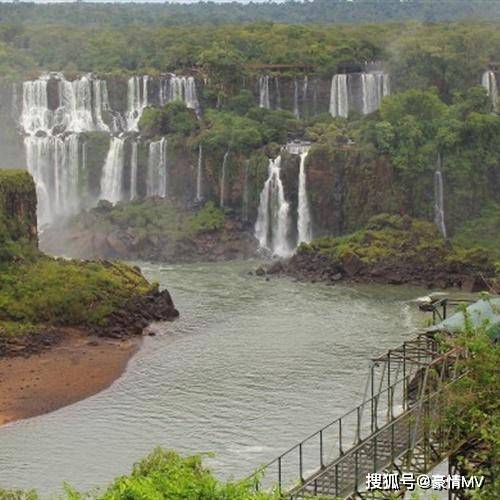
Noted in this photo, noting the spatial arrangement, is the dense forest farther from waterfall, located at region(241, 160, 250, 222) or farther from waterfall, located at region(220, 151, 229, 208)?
waterfall, located at region(241, 160, 250, 222)

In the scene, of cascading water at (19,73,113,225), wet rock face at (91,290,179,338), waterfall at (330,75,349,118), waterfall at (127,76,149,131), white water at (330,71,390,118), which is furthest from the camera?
waterfall at (127,76,149,131)

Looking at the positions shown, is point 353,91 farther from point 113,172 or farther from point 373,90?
point 113,172

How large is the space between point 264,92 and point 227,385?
47.4 metres

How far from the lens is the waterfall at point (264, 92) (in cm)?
9356

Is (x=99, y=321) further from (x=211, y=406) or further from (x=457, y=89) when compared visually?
(x=457, y=89)

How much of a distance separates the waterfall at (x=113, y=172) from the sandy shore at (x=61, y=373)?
2922 centimetres

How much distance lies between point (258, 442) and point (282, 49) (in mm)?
62156

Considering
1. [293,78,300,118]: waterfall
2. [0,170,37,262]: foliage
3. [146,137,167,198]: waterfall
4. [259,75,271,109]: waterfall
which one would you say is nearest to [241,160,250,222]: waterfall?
[146,137,167,198]: waterfall

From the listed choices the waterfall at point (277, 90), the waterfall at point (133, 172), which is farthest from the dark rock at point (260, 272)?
the waterfall at point (277, 90)

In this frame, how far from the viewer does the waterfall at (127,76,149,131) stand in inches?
3733

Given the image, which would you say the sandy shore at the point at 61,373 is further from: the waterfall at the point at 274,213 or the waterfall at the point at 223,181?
the waterfall at the point at 223,181

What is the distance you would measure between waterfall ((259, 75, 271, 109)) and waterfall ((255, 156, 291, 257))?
13.8 meters

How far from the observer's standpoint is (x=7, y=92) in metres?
95.1

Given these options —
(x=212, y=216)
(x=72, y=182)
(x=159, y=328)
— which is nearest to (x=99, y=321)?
(x=159, y=328)
